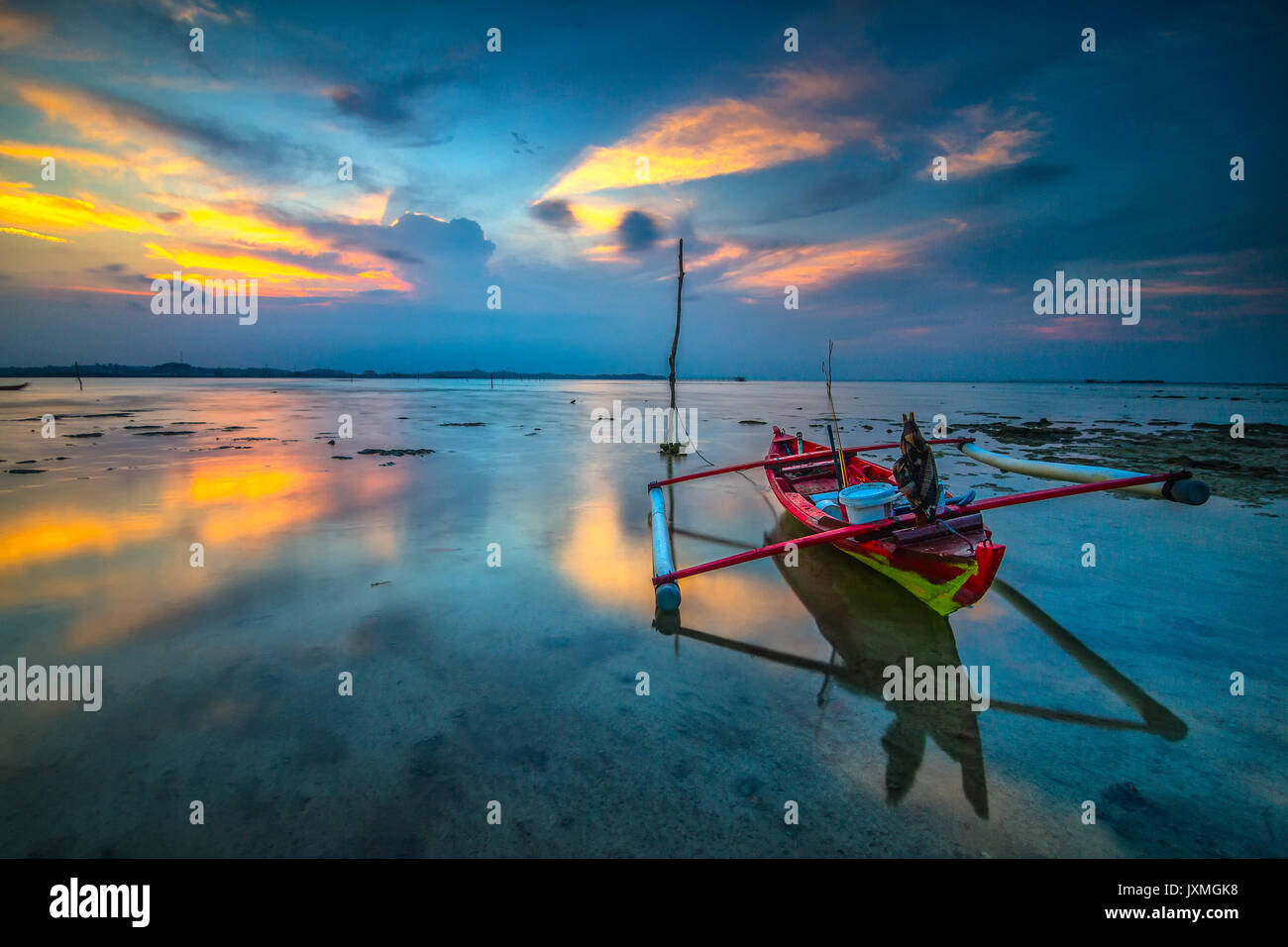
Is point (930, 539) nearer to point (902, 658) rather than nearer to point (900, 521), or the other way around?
point (900, 521)

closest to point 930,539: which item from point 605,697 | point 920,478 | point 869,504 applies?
point 920,478

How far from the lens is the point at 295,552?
32.1 feet

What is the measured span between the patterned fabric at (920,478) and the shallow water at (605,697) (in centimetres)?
165

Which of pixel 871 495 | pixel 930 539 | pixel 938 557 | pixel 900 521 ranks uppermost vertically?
pixel 871 495

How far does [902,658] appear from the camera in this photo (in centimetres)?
641

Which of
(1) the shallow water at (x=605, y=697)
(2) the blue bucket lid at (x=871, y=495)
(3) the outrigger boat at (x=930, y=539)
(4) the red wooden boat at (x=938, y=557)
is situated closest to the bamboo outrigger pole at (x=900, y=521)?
(3) the outrigger boat at (x=930, y=539)

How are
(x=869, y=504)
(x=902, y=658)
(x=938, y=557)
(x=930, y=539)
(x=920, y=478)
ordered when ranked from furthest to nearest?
(x=869, y=504) < (x=920, y=478) < (x=930, y=539) < (x=938, y=557) < (x=902, y=658)

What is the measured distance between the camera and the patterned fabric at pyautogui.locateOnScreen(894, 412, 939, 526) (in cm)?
734

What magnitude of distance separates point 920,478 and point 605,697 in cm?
556

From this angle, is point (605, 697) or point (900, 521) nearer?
point (605, 697)
